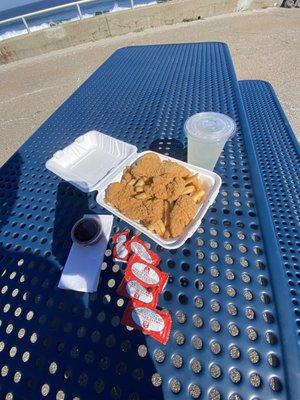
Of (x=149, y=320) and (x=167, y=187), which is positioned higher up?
(x=167, y=187)

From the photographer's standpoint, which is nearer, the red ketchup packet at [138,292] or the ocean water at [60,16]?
the red ketchup packet at [138,292]

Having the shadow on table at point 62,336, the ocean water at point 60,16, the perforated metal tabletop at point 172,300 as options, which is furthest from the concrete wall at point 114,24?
the shadow on table at point 62,336

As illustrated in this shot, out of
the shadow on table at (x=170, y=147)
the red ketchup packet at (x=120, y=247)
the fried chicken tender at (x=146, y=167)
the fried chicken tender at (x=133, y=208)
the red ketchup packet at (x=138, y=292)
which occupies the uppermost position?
the fried chicken tender at (x=146, y=167)

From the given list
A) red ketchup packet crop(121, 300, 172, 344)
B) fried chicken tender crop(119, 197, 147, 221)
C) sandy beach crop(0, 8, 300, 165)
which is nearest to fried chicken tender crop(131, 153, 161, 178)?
fried chicken tender crop(119, 197, 147, 221)

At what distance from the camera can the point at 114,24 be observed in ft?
20.0

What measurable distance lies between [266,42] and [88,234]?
5.53 m

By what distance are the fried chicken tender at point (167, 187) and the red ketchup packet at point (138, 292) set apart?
31cm

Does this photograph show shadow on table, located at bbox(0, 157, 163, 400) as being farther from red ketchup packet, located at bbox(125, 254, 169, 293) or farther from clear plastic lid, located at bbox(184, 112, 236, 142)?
clear plastic lid, located at bbox(184, 112, 236, 142)

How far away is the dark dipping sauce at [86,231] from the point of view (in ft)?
2.93

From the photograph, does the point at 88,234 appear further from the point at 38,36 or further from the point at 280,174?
the point at 38,36

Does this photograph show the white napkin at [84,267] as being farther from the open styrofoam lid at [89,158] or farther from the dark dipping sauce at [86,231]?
the open styrofoam lid at [89,158]

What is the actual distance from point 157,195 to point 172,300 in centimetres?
36

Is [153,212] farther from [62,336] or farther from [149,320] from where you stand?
[62,336]

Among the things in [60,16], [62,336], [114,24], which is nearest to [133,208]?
[62,336]
